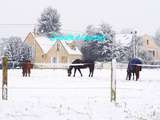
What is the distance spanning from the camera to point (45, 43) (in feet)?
269

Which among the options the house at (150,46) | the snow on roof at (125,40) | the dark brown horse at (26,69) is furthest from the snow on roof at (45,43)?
the dark brown horse at (26,69)

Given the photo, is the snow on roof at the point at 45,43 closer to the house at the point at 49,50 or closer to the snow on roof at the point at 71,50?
the house at the point at 49,50

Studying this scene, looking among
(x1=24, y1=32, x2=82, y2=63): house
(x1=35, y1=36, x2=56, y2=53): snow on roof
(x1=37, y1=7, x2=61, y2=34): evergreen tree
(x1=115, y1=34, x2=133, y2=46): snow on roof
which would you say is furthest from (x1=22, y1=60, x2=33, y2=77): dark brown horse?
(x1=37, y1=7, x2=61, y2=34): evergreen tree

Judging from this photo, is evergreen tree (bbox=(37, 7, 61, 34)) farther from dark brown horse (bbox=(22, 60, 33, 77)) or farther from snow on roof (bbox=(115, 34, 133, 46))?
dark brown horse (bbox=(22, 60, 33, 77))

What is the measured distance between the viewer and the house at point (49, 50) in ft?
262

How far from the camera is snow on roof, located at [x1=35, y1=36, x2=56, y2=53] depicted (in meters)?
80.6

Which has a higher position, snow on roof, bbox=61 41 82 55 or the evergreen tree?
the evergreen tree

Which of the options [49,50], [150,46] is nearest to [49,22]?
[49,50]

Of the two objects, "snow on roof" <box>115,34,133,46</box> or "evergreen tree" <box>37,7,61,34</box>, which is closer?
"snow on roof" <box>115,34,133,46</box>

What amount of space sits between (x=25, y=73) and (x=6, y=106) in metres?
22.7

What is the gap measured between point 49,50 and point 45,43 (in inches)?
56.1

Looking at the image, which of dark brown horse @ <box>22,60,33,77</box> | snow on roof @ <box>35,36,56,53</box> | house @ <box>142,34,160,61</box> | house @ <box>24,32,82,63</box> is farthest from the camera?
house @ <box>142,34,160,61</box>

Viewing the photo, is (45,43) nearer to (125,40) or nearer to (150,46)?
(125,40)

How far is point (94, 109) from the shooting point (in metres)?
10.5
